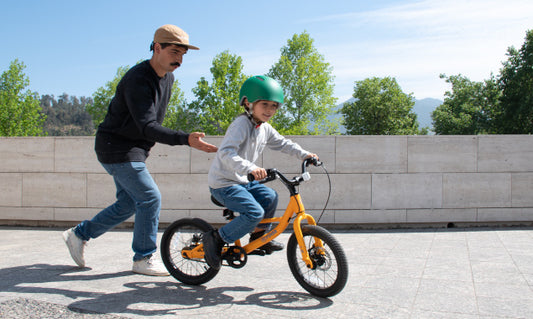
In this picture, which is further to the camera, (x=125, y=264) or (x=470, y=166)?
(x=470, y=166)

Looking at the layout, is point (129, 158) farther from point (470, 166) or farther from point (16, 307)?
point (470, 166)

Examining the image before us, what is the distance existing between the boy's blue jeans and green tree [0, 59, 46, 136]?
194ft

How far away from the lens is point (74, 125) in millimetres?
193750

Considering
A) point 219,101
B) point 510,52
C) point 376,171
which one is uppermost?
point 510,52

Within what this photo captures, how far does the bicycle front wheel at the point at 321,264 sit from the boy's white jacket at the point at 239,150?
0.63 m

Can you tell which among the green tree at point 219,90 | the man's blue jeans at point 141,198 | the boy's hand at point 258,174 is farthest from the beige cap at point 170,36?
the green tree at point 219,90

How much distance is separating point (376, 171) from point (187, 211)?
2800 millimetres

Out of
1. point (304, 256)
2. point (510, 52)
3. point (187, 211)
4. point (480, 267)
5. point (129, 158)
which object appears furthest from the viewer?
point (510, 52)

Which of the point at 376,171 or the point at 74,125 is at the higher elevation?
the point at 74,125

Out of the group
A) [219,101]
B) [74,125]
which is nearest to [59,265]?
[219,101]

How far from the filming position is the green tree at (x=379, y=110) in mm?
67125

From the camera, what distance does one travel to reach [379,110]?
6694 centimetres

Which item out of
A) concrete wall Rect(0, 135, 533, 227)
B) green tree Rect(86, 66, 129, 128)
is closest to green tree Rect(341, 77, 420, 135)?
green tree Rect(86, 66, 129, 128)

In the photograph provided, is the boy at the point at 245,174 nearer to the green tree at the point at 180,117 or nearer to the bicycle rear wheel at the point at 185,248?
the bicycle rear wheel at the point at 185,248
